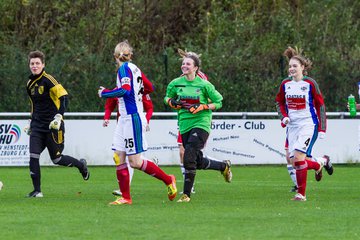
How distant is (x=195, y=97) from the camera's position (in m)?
14.2

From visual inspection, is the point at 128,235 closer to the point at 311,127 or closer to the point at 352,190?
the point at 311,127

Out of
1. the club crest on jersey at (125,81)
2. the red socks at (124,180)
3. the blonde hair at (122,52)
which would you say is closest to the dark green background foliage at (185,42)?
the red socks at (124,180)

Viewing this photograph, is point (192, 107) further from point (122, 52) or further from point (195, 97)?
point (122, 52)

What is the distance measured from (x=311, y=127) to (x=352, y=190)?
7.63ft

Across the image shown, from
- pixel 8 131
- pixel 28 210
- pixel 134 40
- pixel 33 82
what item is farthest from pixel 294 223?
pixel 134 40

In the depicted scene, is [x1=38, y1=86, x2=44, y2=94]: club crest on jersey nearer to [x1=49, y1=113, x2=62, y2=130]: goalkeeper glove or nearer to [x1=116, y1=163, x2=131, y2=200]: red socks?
[x1=49, y1=113, x2=62, y2=130]: goalkeeper glove

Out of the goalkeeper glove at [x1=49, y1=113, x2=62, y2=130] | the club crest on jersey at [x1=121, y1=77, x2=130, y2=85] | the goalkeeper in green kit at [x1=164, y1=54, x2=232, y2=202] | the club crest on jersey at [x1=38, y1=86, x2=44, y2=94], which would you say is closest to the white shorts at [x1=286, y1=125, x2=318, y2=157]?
the goalkeeper in green kit at [x1=164, y1=54, x2=232, y2=202]

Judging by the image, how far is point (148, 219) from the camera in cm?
1134

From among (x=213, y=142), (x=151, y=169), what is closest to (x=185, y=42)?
(x=213, y=142)

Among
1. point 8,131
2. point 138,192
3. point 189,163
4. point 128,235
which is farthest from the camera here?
point 8,131

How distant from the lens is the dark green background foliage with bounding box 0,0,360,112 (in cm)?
2645

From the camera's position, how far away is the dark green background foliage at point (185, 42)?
2645 centimetres

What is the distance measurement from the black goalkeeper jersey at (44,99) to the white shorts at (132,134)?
64.7 inches

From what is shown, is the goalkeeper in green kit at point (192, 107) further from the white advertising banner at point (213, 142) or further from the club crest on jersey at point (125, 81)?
the white advertising banner at point (213, 142)
